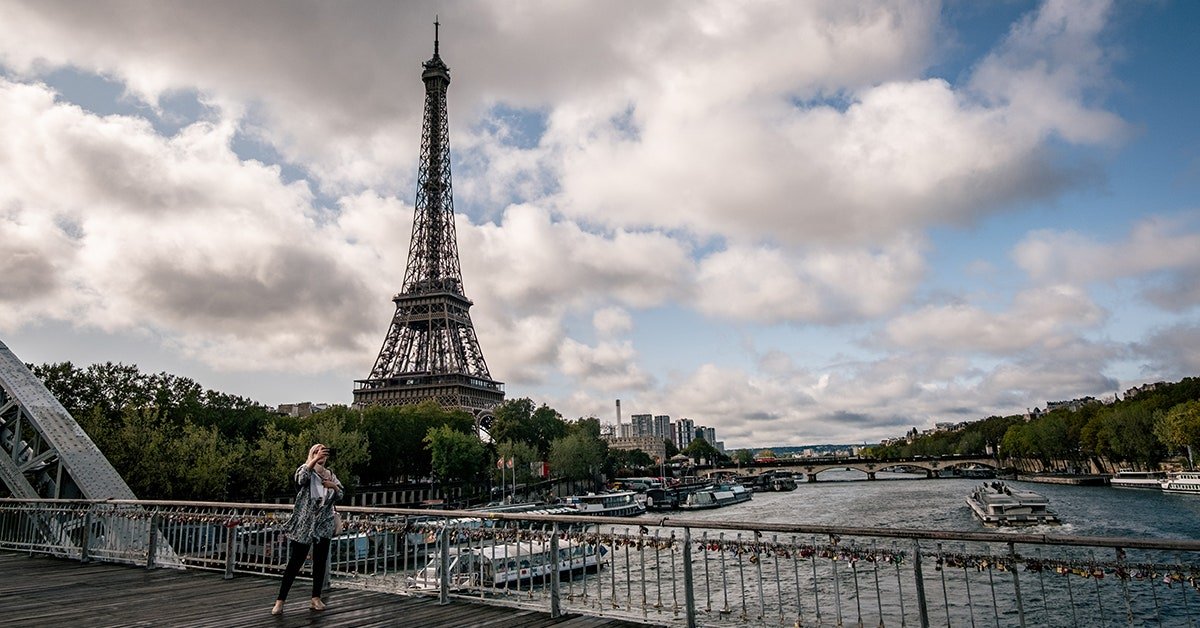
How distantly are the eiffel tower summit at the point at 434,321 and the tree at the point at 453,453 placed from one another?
25.5 meters

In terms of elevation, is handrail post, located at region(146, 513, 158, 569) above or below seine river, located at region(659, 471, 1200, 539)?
above

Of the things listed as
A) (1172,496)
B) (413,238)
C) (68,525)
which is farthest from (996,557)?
(413,238)

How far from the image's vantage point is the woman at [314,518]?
9406 millimetres

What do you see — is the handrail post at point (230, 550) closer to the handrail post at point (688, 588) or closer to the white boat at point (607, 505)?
the handrail post at point (688, 588)

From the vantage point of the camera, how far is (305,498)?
9617 millimetres

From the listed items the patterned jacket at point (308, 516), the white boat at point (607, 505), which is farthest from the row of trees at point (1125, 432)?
the patterned jacket at point (308, 516)

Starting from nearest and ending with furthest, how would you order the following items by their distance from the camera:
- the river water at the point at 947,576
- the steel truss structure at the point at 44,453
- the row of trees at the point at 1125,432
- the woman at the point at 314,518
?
the river water at the point at 947,576, the woman at the point at 314,518, the steel truss structure at the point at 44,453, the row of trees at the point at 1125,432

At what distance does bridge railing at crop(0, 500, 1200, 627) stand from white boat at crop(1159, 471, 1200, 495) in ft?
177

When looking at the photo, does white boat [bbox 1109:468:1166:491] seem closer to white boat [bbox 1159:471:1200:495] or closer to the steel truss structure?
white boat [bbox 1159:471:1200:495]

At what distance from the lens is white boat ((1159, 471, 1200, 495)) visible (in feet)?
226

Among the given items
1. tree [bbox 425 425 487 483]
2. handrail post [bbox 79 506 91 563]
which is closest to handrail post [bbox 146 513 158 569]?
handrail post [bbox 79 506 91 563]

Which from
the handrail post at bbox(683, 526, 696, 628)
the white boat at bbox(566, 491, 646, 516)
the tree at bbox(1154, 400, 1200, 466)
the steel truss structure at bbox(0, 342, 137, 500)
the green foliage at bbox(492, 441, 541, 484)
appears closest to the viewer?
the handrail post at bbox(683, 526, 696, 628)

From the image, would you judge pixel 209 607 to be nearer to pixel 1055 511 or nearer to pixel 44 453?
pixel 44 453

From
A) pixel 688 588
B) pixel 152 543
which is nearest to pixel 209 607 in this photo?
pixel 152 543
